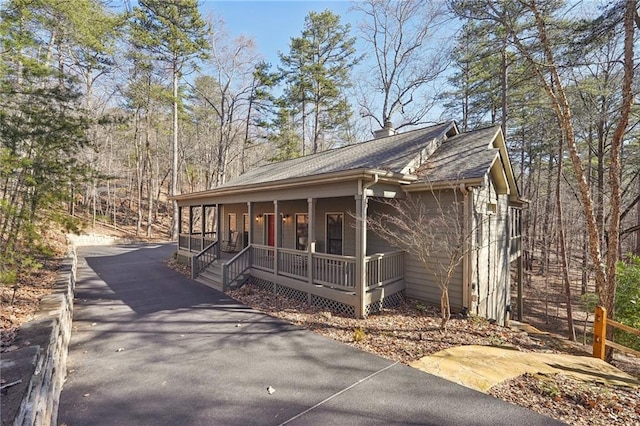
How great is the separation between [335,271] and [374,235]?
2170mm

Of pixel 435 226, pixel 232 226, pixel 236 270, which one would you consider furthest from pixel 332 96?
pixel 435 226

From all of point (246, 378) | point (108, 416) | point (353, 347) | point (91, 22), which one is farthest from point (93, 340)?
point (91, 22)

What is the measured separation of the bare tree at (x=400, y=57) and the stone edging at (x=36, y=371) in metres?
18.6

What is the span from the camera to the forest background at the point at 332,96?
25.5 ft

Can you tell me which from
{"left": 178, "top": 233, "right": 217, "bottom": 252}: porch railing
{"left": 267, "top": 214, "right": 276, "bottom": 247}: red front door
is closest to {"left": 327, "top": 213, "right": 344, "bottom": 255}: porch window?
{"left": 267, "top": 214, "right": 276, "bottom": 247}: red front door

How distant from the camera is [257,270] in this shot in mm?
10047

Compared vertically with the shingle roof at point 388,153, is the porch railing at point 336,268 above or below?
below

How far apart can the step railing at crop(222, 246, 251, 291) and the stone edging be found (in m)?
4.29

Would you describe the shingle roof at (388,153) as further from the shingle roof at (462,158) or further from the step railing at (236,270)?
the step railing at (236,270)

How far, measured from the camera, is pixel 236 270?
33.2 feet

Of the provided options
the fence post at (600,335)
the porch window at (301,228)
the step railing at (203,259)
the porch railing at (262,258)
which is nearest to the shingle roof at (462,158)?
the fence post at (600,335)

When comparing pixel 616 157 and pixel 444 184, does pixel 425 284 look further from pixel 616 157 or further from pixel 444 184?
pixel 616 157

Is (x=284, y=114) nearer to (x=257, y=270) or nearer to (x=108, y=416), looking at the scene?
(x=257, y=270)

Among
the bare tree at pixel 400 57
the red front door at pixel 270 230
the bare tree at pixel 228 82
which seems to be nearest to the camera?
the red front door at pixel 270 230
